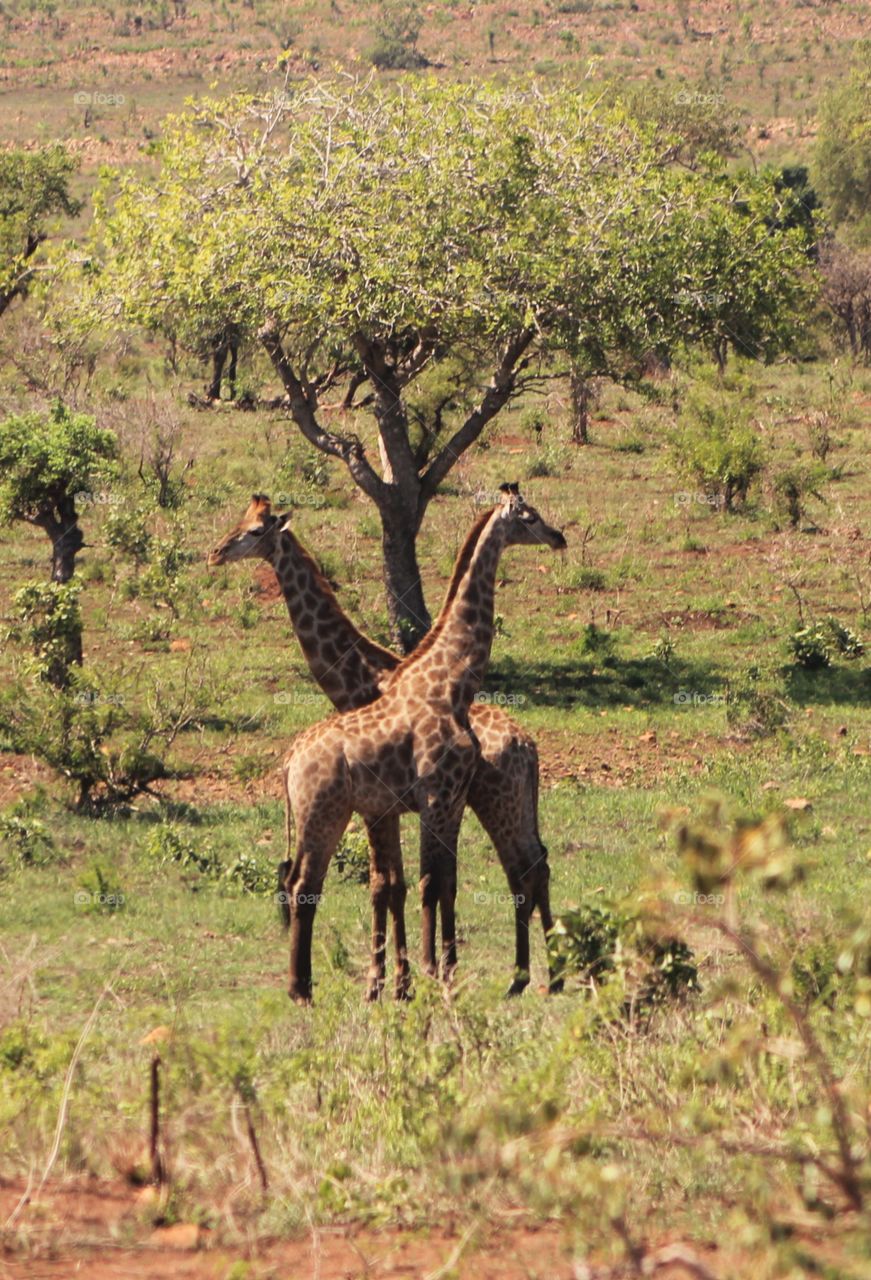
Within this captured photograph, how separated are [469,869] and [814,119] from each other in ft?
247

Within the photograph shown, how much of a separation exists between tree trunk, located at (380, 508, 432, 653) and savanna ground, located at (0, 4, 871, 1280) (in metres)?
0.77

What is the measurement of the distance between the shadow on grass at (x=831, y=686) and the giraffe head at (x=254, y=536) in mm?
8651

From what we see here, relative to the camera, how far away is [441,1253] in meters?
6.17

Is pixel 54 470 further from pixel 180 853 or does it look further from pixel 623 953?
pixel 623 953

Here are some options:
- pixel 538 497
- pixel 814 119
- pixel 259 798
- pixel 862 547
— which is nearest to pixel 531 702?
pixel 259 798

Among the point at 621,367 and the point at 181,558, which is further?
the point at 181,558

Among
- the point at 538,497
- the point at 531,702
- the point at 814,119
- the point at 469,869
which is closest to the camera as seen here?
the point at 469,869

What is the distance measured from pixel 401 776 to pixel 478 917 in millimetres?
2628

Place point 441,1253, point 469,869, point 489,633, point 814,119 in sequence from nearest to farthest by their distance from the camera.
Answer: point 441,1253
point 489,633
point 469,869
point 814,119

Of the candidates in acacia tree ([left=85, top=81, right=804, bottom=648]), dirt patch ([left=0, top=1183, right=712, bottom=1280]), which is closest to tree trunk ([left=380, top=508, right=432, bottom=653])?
acacia tree ([left=85, top=81, right=804, bottom=648])

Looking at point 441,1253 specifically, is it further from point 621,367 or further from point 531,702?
point 621,367

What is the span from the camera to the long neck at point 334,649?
39.2 ft

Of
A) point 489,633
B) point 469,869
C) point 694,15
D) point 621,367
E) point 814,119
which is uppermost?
point 694,15

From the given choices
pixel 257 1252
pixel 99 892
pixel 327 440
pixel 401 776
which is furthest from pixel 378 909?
pixel 327 440
